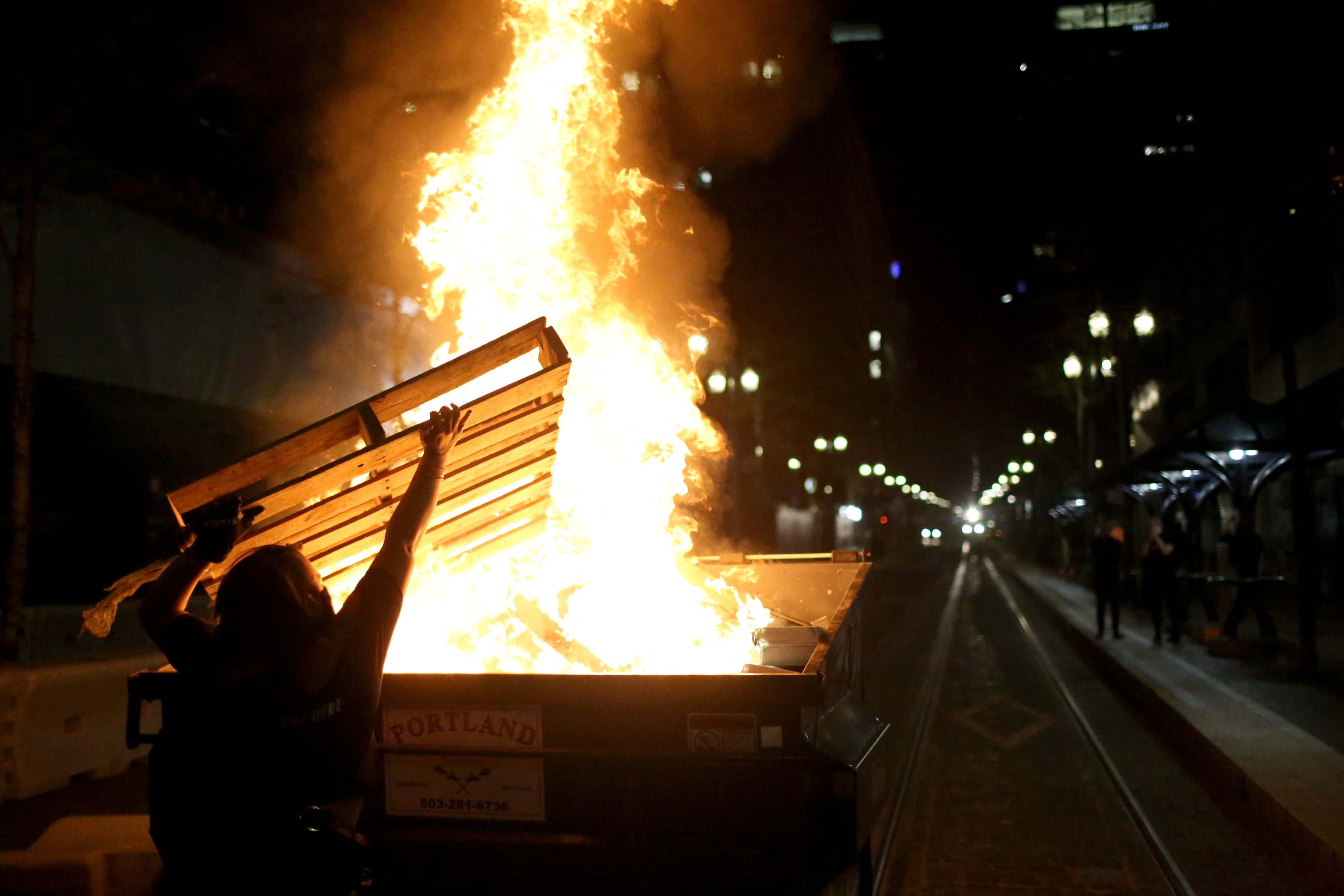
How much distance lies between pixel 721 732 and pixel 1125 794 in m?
5.25

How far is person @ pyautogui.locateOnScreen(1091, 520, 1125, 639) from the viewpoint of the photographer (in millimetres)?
16484

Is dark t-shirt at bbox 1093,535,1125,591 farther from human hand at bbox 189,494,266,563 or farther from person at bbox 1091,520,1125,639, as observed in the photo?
human hand at bbox 189,494,266,563

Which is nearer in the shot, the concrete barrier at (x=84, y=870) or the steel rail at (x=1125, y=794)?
the concrete barrier at (x=84, y=870)

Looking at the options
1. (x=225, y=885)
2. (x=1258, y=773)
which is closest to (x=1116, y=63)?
(x=1258, y=773)

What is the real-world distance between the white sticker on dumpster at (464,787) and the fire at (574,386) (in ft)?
3.04

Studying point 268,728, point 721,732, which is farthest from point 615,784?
point 268,728

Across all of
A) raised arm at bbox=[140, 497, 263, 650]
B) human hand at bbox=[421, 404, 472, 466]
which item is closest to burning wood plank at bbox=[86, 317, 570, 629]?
human hand at bbox=[421, 404, 472, 466]

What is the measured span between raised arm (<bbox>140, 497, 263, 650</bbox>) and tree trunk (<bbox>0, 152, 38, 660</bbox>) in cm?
709

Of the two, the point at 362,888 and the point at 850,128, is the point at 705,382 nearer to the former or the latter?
the point at 362,888

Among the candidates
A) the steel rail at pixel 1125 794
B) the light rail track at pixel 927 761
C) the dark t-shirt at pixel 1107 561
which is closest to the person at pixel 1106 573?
the dark t-shirt at pixel 1107 561

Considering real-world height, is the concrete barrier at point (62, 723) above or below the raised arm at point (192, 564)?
below

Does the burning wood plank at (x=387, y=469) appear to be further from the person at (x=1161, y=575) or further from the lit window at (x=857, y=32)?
the lit window at (x=857, y=32)

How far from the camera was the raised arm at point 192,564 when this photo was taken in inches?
105

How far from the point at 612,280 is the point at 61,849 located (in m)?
3.92
